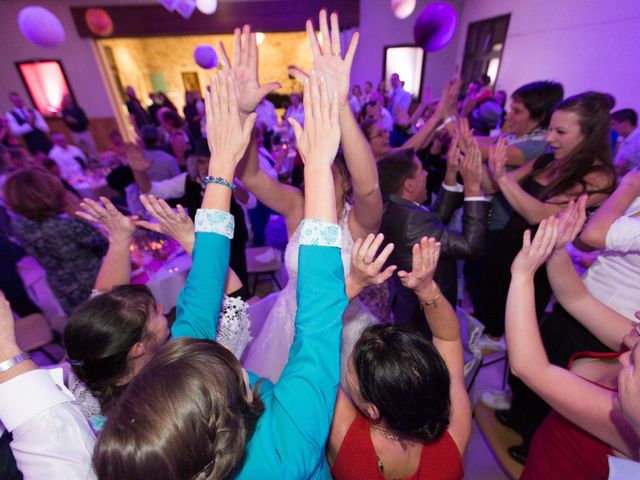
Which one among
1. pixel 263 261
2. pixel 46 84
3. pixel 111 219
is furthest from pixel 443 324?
pixel 46 84

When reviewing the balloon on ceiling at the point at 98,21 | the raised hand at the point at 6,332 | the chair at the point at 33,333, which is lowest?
the chair at the point at 33,333

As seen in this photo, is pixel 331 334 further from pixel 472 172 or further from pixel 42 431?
pixel 472 172

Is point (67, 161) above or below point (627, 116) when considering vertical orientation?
below

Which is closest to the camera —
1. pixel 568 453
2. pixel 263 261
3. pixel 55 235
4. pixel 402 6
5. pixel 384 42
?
pixel 568 453

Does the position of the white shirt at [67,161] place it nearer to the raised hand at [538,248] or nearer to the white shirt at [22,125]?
the white shirt at [22,125]

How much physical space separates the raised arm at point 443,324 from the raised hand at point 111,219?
3.82 ft

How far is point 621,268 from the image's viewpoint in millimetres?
1314

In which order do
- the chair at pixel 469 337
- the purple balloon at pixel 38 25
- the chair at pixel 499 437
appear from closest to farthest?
the chair at pixel 499 437 → the chair at pixel 469 337 → the purple balloon at pixel 38 25

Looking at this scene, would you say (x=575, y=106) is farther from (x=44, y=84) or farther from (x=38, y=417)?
(x=44, y=84)

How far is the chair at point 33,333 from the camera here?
221 cm

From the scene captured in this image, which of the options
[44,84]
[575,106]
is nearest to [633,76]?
[575,106]

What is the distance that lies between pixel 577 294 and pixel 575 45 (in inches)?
230

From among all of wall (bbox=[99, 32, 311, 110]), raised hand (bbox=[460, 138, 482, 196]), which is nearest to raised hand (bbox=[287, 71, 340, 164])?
raised hand (bbox=[460, 138, 482, 196])

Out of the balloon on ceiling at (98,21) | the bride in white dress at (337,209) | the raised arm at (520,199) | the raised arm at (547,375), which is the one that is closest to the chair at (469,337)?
the bride in white dress at (337,209)
